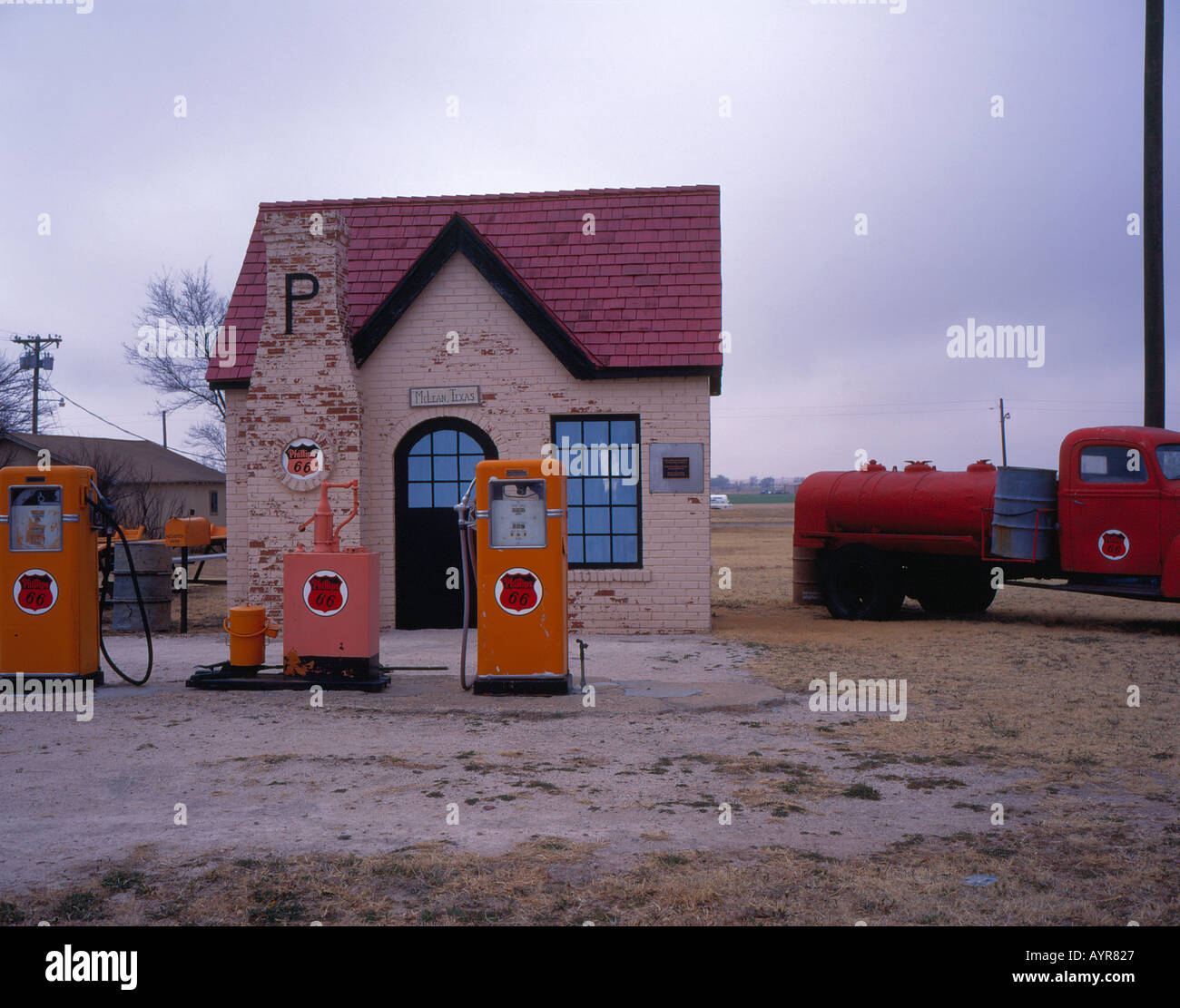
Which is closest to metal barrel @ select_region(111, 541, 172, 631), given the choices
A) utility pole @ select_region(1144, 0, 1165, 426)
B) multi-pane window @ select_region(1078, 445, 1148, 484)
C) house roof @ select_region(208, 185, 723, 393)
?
house roof @ select_region(208, 185, 723, 393)

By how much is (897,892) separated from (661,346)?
967 cm

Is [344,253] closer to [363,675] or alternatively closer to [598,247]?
[598,247]

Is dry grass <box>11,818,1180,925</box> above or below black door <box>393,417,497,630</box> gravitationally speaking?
below

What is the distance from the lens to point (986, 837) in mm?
4863

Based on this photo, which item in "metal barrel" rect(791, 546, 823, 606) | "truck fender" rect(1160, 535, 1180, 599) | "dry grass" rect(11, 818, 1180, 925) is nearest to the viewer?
"dry grass" rect(11, 818, 1180, 925)

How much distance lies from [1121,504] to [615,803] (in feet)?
33.5

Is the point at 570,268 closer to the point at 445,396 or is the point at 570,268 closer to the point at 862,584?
the point at 445,396

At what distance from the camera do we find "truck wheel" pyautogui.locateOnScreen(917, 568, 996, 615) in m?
15.2

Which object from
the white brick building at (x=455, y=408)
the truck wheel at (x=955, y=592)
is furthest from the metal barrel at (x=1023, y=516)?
the white brick building at (x=455, y=408)

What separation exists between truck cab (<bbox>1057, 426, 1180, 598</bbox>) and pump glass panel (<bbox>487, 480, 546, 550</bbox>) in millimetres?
8347

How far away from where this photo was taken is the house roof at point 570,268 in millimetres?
13031

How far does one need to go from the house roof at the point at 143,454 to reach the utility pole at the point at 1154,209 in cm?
4057

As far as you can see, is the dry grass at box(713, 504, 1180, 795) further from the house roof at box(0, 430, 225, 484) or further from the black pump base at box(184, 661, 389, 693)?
the house roof at box(0, 430, 225, 484)

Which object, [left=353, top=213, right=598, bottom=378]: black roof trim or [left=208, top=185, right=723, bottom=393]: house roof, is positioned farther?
[left=208, top=185, right=723, bottom=393]: house roof
